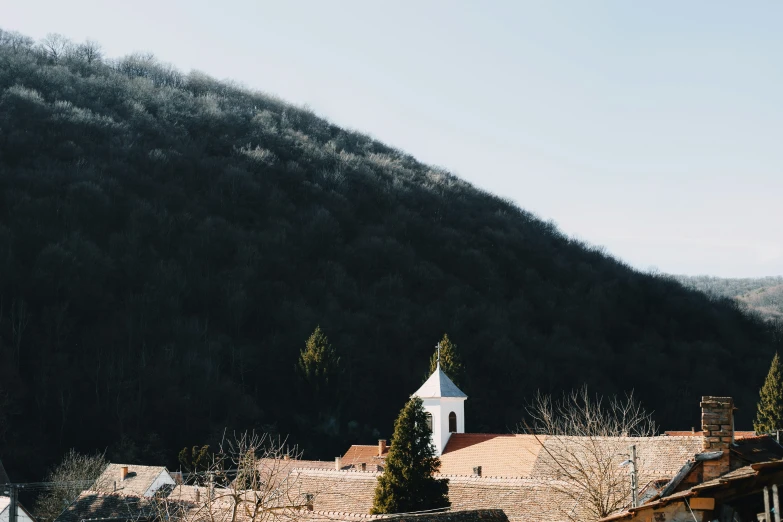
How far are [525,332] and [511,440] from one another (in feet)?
169

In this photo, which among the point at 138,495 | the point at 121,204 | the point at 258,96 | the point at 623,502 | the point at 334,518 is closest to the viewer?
the point at 334,518

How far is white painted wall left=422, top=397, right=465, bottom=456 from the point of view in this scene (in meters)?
48.3

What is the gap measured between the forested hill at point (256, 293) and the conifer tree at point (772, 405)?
19.5 metres

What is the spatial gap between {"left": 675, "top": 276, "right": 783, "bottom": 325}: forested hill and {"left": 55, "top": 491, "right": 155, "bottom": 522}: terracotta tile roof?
85.3 metres

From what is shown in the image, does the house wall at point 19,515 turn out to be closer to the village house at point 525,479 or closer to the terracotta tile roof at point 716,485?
the village house at point 525,479

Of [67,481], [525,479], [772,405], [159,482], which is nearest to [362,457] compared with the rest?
[159,482]

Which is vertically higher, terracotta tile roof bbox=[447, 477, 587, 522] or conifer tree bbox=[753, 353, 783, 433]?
conifer tree bbox=[753, 353, 783, 433]

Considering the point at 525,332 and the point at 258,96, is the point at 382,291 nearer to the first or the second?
the point at 525,332

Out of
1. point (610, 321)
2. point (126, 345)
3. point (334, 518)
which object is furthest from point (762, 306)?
point (334, 518)

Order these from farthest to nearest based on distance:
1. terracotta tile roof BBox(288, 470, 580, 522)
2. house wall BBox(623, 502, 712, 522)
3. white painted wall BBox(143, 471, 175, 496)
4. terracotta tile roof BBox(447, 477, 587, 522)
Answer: white painted wall BBox(143, 471, 175, 496), terracotta tile roof BBox(288, 470, 580, 522), terracotta tile roof BBox(447, 477, 587, 522), house wall BBox(623, 502, 712, 522)

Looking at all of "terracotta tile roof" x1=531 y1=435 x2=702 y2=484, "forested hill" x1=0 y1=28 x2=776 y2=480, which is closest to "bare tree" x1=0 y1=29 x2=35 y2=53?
"forested hill" x1=0 y1=28 x2=776 y2=480

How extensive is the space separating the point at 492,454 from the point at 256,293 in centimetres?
4768

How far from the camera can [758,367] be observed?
95500mm

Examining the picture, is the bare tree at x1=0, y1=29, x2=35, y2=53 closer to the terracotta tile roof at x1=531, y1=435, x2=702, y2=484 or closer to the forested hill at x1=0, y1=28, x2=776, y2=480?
the forested hill at x1=0, y1=28, x2=776, y2=480
